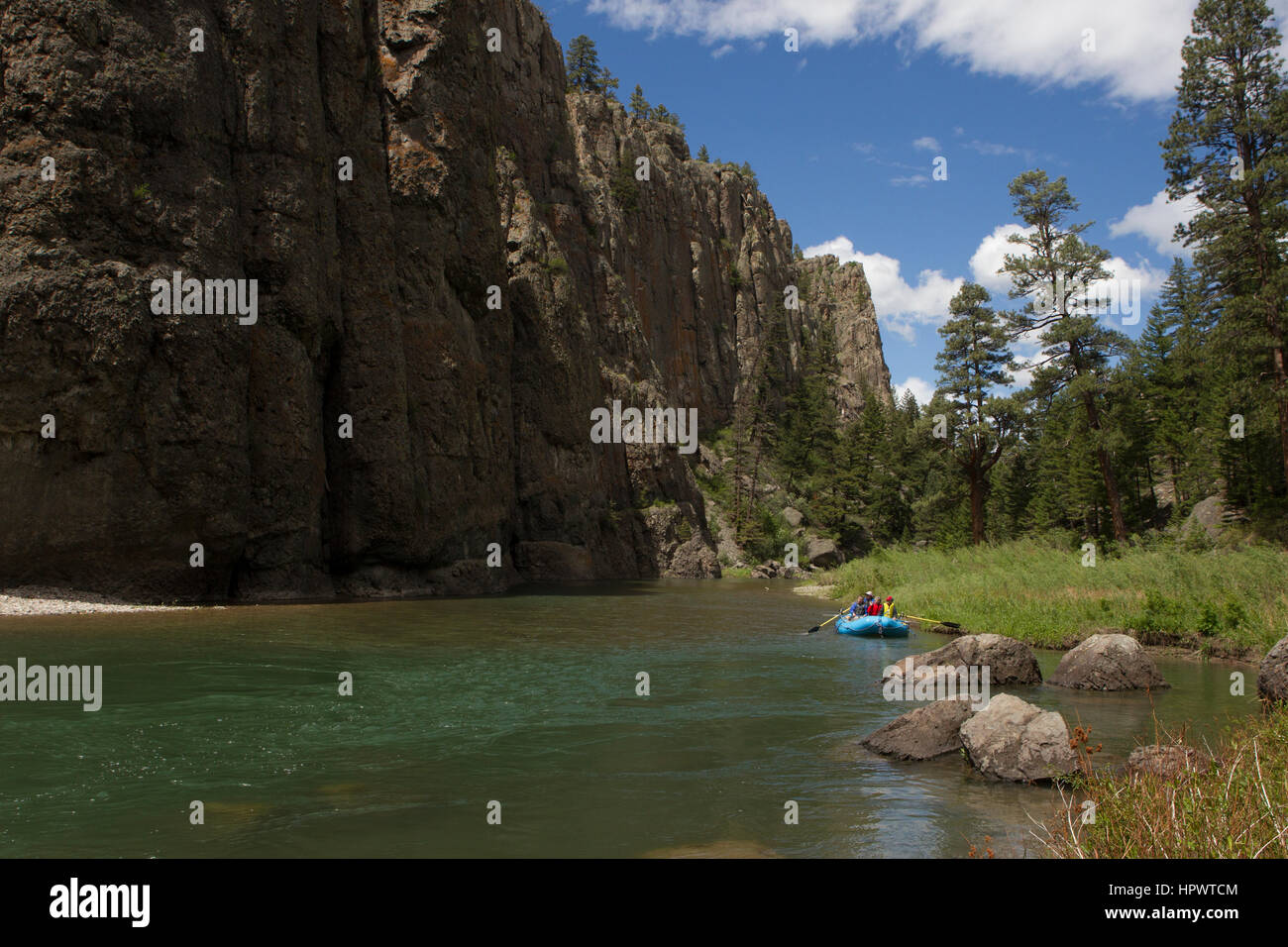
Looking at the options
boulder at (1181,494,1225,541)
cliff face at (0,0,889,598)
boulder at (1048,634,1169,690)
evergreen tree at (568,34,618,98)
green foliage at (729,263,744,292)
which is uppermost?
evergreen tree at (568,34,618,98)

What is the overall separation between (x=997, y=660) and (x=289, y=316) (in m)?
27.7

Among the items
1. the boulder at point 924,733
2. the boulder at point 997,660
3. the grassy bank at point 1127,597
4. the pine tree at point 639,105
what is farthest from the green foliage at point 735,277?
the boulder at point 924,733

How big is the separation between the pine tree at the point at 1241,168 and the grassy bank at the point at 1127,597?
29.3 ft

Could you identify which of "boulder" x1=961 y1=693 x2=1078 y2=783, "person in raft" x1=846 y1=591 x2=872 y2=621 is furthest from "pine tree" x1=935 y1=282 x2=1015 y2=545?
"boulder" x1=961 y1=693 x2=1078 y2=783

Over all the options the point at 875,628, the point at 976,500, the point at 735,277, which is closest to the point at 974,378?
the point at 976,500

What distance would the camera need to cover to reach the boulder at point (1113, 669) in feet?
54.9

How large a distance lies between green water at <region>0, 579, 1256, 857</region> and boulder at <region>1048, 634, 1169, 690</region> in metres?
0.57

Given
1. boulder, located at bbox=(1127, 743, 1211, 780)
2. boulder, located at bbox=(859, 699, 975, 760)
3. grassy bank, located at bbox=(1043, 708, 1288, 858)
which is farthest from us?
boulder, located at bbox=(859, 699, 975, 760)

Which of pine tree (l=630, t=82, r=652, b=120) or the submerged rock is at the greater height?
pine tree (l=630, t=82, r=652, b=120)

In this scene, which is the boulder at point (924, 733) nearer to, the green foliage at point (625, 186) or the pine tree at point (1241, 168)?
the pine tree at point (1241, 168)

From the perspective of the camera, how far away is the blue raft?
2723 cm

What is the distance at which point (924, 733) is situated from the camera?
12.2m

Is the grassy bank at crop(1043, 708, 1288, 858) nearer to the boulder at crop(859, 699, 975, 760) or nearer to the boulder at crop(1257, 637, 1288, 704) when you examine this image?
the boulder at crop(859, 699, 975, 760)

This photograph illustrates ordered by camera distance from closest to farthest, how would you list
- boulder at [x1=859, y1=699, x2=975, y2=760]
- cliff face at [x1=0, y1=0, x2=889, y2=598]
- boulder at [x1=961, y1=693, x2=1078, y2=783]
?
boulder at [x1=961, y1=693, x2=1078, y2=783], boulder at [x1=859, y1=699, x2=975, y2=760], cliff face at [x1=0, y1=0, x2=889, y2=598]
